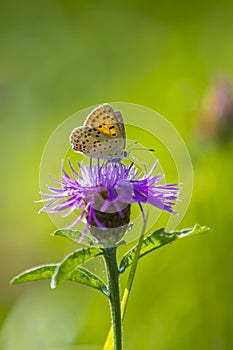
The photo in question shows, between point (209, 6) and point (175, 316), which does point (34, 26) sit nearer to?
point (209, 6)

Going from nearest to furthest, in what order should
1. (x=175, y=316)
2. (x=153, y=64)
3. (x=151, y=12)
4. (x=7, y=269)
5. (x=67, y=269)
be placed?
(x=67, y=269) → (x=175, y=316) → (x=7, y=269) → (x=153, y=64) → (x=151, y=12)

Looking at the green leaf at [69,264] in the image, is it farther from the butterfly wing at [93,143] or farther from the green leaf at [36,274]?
the butterfly wing at [93,143]

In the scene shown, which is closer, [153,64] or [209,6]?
[153,64]

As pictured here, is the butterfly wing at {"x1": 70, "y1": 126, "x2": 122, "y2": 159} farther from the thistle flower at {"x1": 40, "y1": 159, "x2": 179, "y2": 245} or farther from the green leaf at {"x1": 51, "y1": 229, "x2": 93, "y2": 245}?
the green leaf at {"x1": 51, "y1": 229, "x2": 93, "y2": 245}

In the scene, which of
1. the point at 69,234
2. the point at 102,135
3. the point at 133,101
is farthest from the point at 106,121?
the point at 133,101

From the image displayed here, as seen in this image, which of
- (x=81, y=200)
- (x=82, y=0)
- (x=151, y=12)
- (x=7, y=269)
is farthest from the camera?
(x=82, y=0)

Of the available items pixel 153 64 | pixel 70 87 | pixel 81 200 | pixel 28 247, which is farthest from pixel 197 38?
pixel 81 200

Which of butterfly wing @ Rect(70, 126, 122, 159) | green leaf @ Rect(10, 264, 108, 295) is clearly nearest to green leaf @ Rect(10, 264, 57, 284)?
green leaf @ Rect(10, 264, 108, 295)
